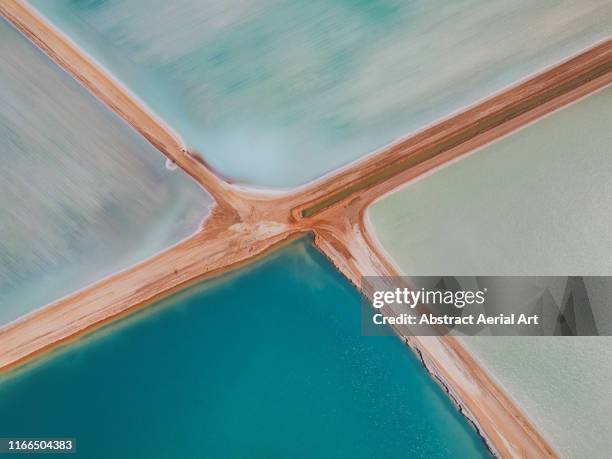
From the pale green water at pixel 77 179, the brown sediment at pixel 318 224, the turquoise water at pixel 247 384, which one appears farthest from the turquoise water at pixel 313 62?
the turquoise water at pixel 247 384

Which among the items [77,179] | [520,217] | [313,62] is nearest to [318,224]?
[313,62]

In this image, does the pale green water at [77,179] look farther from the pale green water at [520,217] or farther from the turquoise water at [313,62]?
the pale green water at [520,217]

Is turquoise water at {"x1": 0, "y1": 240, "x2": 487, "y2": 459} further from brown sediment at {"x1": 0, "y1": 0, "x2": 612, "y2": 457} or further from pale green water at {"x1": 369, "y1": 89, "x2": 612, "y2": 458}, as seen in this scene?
pale green water at {"x1": 369, "y1": 89, "x2": 612, "y2": 458}

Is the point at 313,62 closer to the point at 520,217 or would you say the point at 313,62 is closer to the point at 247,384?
the point at 520,217

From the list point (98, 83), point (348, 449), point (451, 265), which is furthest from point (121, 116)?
point (348, 449)

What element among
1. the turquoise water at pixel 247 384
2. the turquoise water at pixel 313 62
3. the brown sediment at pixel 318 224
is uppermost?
the turquoise water at pixel 313 62

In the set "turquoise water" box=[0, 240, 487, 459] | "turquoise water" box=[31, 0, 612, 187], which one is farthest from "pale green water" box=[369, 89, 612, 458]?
"turquoise water" box=[0, 240, 487, 459]
